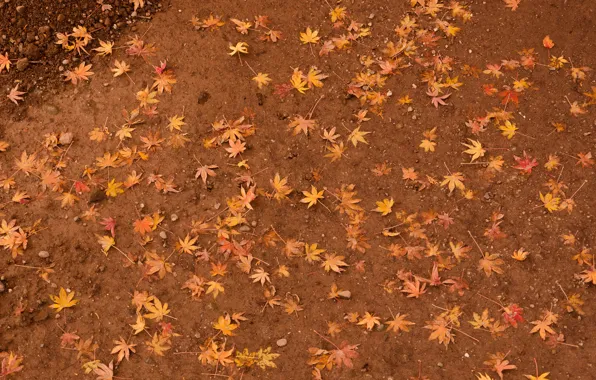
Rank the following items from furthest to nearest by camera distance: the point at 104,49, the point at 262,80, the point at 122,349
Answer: the point at 104,49, the point at 262,80, the point at 122,349

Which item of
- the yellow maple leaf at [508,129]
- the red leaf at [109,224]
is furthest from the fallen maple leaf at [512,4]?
the red leaf at [109,224]

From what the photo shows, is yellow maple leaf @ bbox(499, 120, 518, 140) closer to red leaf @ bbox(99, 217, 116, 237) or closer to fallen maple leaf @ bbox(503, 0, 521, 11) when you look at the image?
fallen maple leaf @ bbox(503, 0, 521, 11)

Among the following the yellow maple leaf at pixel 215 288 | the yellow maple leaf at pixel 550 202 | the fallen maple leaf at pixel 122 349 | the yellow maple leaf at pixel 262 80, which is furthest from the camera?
the yellow maple leaf at pixel 262 80

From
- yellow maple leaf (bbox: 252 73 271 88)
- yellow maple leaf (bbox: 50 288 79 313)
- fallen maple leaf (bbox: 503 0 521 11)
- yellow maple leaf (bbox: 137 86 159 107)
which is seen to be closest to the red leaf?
yellow maple leaf (bbox: 50 288 79 313)

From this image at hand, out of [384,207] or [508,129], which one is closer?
[384,207]

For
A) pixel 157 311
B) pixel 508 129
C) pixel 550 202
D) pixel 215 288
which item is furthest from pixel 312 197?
pixel 550 202

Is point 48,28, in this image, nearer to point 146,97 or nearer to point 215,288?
point 146,97

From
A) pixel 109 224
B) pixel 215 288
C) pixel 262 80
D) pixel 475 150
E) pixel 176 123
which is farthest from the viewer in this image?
pixel 262 80

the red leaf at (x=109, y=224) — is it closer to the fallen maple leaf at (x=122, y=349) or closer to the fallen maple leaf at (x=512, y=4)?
the fallen maple leaf at (x=122, y=349)
